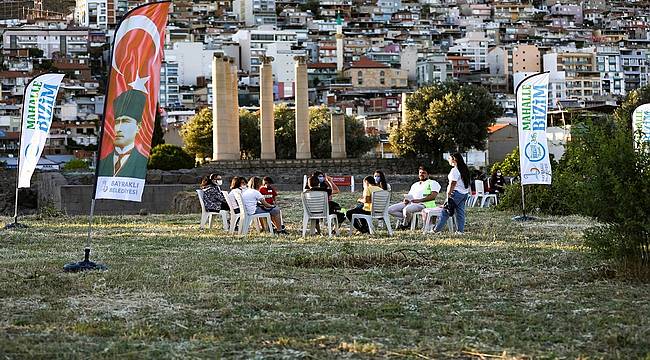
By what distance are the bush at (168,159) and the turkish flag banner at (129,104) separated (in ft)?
146

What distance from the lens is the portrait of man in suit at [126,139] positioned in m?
11.5

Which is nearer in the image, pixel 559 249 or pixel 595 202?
pixel 595 202

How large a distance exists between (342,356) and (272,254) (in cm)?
693

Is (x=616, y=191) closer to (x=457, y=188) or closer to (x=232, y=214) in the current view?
(x=457, y=188)

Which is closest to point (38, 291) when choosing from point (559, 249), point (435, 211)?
point (559, 249)

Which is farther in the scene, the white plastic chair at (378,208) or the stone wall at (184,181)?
the stone wall at (184,181)

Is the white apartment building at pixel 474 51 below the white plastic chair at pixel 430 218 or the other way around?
the other way around

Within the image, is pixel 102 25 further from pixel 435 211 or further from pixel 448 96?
pixel 435 211

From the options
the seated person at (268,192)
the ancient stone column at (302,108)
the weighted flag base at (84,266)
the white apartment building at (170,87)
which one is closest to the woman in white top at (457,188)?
the seated person at (268,192)

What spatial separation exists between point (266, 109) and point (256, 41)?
110826 millimetres

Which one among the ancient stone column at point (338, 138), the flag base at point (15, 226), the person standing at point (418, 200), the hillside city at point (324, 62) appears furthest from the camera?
the hillside city at point (324, 62)

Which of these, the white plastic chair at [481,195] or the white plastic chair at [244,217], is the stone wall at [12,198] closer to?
the white plastic chair at [481,195]

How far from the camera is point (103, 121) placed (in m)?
11.6

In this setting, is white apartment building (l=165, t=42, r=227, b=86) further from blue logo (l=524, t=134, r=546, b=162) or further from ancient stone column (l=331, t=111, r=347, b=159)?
blue logo (l=524, t=134, r=546, b=162)
